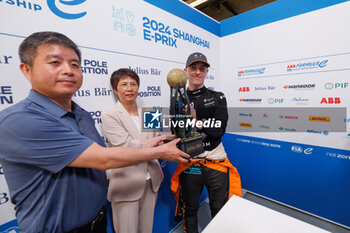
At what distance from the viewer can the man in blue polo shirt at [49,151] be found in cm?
65

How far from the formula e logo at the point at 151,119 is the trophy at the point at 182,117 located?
395 millimetres

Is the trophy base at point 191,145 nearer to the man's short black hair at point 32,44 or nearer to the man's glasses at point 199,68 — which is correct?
the man's glasses at point 199,68

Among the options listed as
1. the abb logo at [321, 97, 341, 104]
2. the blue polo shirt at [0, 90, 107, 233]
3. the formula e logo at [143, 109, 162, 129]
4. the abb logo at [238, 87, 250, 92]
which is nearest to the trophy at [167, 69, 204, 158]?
the formula e logo at [143, 109, 162, 129]

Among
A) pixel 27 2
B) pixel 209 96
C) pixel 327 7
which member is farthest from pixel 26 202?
pixel 327 7

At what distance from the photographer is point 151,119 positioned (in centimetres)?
168

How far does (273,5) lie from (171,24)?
1564 mm

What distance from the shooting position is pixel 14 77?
1015 millimetres

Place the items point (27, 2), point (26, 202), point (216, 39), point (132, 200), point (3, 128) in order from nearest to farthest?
point (3, 128) < point (26, 202) < point (27, 2) < point (132, 200) < point (216, 39)

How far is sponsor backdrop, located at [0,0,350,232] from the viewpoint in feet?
3.84

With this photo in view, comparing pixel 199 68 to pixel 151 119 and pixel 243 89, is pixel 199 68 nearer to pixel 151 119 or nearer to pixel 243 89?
pixel 151 119

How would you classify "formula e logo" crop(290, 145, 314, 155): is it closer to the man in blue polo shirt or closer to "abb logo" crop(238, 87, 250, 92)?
"abb logo" crop(238, 87, 250, 92)

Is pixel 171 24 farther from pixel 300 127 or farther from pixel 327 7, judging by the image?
pixel 300 127

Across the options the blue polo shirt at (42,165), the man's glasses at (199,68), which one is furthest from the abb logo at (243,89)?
the blue polo shirt at (42,165)

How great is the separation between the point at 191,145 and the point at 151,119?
71 centimetres
